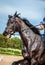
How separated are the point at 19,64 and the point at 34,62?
16.1 inches

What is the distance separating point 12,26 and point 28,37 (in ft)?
1.63

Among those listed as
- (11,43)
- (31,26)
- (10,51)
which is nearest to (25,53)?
(31,26)

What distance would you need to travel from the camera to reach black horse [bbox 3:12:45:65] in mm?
7961

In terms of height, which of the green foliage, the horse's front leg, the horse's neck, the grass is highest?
the horse's neck

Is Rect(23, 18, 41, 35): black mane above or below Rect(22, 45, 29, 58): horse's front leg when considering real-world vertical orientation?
above

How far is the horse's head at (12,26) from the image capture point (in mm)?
8184

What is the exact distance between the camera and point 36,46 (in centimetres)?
809

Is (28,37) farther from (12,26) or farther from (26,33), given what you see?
(12,26)

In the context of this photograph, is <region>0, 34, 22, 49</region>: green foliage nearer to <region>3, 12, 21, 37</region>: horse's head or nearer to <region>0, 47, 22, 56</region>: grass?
<region>0, 47, 22, 56</region>: grass

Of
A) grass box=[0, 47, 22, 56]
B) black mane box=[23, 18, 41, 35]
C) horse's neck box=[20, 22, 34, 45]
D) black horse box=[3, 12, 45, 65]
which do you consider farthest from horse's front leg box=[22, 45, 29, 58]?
grass box=[0, 47, 22, 56]

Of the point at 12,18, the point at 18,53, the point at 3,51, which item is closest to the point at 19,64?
the point at 12,18

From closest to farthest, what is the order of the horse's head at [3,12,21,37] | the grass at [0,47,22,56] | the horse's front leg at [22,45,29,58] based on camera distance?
the horse's front leg at [22,45,29,58] < the horse's head at [3,12,21,37] < the grass at [0,47,22,56]

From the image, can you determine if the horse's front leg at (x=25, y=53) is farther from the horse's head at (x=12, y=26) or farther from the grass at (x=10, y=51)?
the grass at (x=10, y=51)

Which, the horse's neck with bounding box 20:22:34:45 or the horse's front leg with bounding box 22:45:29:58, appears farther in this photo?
the horse's neck with bounding box 20:22:34:45
